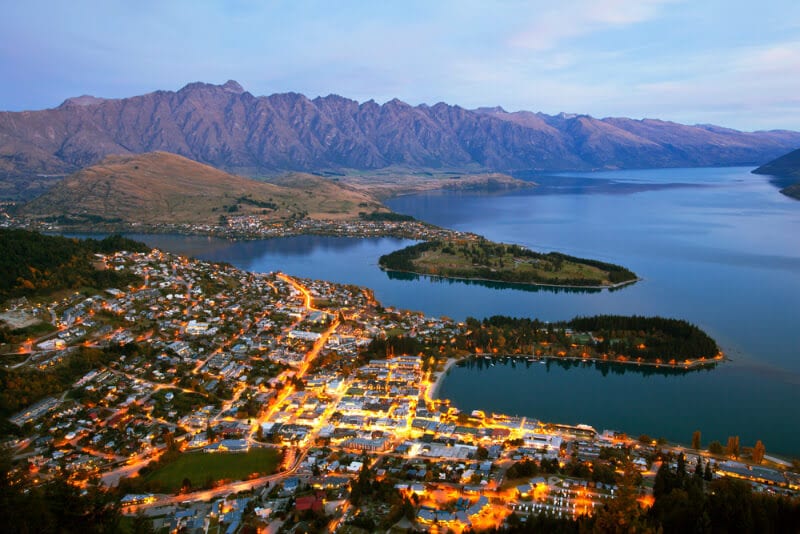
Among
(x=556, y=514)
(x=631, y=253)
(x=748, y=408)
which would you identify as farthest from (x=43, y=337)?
(x=631, y=253)

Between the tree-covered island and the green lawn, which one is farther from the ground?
the tree-covered island

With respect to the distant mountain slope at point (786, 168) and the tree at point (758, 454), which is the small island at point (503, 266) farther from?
the distant mountain slope at point (786, 168)

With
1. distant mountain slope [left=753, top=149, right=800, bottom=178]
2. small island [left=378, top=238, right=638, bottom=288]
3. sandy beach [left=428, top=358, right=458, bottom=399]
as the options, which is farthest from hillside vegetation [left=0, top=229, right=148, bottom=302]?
distant mountain slope [left=753, top=149, right=800, bottom=178]

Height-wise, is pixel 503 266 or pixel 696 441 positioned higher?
pixel 503 266

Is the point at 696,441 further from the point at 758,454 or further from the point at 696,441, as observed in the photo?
the point at 758,454

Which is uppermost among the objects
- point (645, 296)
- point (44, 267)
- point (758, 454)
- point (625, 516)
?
point (44, 267)

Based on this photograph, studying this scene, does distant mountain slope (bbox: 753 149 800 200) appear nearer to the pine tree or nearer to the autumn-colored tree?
the pine tree

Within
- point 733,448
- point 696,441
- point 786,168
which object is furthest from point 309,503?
point 786,168
